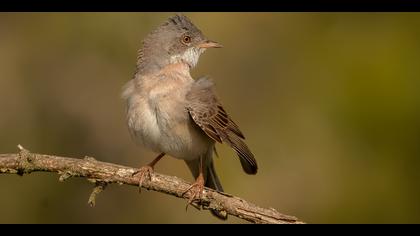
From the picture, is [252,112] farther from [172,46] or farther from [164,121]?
[164,121]

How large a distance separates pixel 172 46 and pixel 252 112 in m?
3.76

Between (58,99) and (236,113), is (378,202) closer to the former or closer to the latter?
(236,113)

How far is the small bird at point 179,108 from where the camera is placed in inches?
278

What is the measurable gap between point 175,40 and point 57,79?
11.7ft

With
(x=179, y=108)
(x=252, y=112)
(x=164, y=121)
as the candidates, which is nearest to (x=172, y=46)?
(x=179, y=108)

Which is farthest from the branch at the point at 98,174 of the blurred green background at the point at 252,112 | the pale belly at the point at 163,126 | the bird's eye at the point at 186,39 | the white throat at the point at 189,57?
the blurred green background at the point at 252,112

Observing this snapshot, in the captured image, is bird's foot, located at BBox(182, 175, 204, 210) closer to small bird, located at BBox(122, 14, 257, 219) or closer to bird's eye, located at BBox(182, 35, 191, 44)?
small bird, located at BBox(122, 14, 257, 219)

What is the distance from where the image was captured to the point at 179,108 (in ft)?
23.3

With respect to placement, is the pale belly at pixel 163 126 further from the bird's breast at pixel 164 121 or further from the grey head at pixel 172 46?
the grey head at pixel 172 46

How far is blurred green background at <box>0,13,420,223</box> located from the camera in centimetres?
1014

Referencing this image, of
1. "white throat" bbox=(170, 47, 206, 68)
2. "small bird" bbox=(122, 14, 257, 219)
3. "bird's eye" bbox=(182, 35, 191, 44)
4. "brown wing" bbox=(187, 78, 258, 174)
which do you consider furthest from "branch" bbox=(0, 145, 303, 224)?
"bird's eye" bbox=(182, 35, 191, 44)

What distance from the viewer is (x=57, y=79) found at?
10.8m
